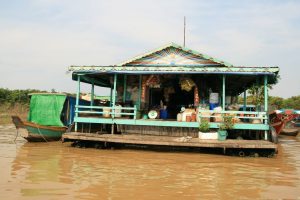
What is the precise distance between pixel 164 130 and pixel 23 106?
84.0ft

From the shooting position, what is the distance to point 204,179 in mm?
6988

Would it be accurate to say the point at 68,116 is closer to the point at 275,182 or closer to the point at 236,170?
the point at 236,170

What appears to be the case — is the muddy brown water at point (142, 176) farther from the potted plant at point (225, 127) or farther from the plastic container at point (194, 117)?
the plastic container at point (194, 117)

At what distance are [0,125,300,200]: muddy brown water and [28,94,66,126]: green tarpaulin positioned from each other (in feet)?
13.1

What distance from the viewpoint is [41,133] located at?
13422mm

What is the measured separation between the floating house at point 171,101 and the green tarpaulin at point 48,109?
1.48 metres

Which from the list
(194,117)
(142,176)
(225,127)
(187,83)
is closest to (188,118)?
(194,117)

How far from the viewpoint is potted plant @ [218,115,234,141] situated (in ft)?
35.3

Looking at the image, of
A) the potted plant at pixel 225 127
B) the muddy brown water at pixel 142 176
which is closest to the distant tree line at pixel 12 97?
the muddy brown water at pixel 142 176

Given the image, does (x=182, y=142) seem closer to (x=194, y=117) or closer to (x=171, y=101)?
(x=194, y=117)

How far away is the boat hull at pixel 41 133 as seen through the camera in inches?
514

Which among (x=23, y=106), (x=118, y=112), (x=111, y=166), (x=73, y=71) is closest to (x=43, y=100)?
(x=73, y=71)

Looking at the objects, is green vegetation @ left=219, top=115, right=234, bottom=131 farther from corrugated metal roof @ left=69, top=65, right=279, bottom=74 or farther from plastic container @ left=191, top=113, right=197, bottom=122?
corrugated metal roof @ left=69, top=65, right=279, bottom=74

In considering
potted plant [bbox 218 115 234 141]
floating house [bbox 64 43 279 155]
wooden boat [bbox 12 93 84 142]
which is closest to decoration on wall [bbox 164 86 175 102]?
floating house [bbox 64 43 279 155]
